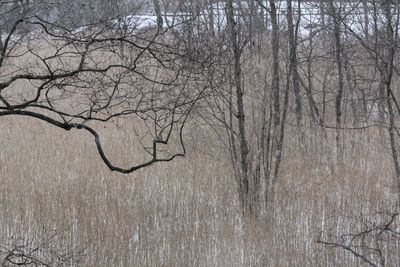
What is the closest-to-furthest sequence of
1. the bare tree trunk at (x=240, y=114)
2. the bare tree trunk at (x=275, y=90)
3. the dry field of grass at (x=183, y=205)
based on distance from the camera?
the dry field of grass at (x=183, y=205) < the bare tree trunk at (x=240, y=114) < the bare tree trunk at (x=275, y=90)

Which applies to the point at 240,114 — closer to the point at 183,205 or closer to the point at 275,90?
the point at 275,90

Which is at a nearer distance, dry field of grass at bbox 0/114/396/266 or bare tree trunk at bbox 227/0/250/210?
dry field of grass at bbox 0/114/396/266

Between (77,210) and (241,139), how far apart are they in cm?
191

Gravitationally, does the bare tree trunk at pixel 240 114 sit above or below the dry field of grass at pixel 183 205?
above

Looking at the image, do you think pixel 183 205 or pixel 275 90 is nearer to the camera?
pixel 275 90

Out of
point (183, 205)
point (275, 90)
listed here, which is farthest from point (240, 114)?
point (183, 205)

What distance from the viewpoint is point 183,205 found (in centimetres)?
660

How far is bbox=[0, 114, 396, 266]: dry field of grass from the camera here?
5.30 metres

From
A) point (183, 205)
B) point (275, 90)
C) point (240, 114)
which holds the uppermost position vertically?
point (275, 90)

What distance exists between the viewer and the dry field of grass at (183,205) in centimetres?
530

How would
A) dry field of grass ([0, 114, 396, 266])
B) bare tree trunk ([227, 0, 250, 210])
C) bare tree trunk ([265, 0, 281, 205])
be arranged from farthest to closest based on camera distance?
bare tree trunk ([265, 0, 281, 205]), bare tree trunk ([227, 0, 250, 210]), dry field of grass ([0, 114, 396, 266])

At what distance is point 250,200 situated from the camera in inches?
243

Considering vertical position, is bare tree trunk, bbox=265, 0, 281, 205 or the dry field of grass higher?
bare tree trunk, bbox=265, 0, 281, 205

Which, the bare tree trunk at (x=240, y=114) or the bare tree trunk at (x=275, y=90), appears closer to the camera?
the bare tree trunk at (x=240, y=114)
